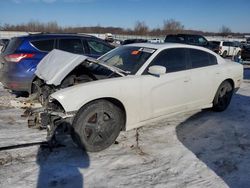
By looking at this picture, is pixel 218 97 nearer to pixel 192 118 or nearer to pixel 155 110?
pixel 192 118

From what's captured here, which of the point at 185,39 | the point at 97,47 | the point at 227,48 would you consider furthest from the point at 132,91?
the point at 227,48

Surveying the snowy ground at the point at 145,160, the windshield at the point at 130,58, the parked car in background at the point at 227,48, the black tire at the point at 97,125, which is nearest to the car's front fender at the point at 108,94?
the black tire at the point at 97,125

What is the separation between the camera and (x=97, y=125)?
15.4 feet

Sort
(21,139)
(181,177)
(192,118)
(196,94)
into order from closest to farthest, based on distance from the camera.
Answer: (181,177) → (21,139) → (196,94) → (192,118)

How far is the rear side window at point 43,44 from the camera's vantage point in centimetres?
756

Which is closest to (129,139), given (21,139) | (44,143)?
(44,143)

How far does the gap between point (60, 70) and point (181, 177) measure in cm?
243

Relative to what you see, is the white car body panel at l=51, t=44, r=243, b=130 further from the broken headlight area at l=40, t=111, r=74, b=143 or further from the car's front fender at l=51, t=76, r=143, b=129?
the broken headlight area at l=40, t=111, r=74, b=143

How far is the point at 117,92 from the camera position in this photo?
4730mm

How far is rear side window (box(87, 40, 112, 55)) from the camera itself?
27.5ft

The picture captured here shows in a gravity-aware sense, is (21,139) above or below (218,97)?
below

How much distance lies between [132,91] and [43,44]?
370 centimetres

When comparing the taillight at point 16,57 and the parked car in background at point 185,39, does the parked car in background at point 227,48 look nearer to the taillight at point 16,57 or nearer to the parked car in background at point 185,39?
the parked car in background at point 185,39

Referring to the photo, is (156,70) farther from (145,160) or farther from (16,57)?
(16,57)
